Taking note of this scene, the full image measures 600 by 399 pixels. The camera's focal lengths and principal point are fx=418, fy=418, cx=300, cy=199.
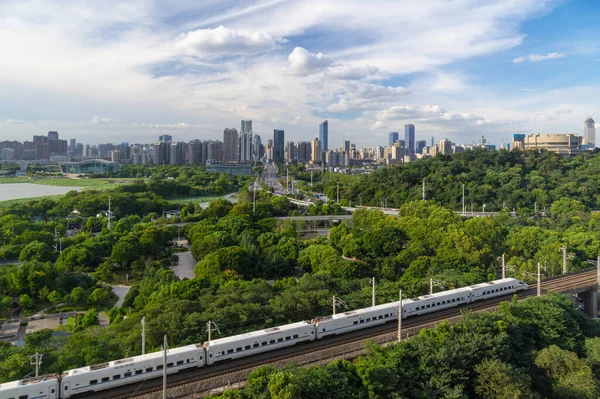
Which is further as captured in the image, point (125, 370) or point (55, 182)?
point (55, 182)

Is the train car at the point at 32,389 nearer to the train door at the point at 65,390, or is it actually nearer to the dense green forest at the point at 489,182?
the train door at the point at 65,390

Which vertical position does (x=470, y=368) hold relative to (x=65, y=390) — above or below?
below

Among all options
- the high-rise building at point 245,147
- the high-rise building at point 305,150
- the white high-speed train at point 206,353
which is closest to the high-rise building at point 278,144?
the high-rise building at point 305,150

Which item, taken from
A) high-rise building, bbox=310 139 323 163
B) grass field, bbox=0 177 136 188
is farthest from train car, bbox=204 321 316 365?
high-rise building, bbox=310 139 323 163

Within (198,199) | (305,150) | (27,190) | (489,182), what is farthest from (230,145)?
(489,182)

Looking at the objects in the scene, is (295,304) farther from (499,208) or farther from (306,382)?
(499,208)

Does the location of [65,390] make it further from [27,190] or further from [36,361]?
[27,190]
